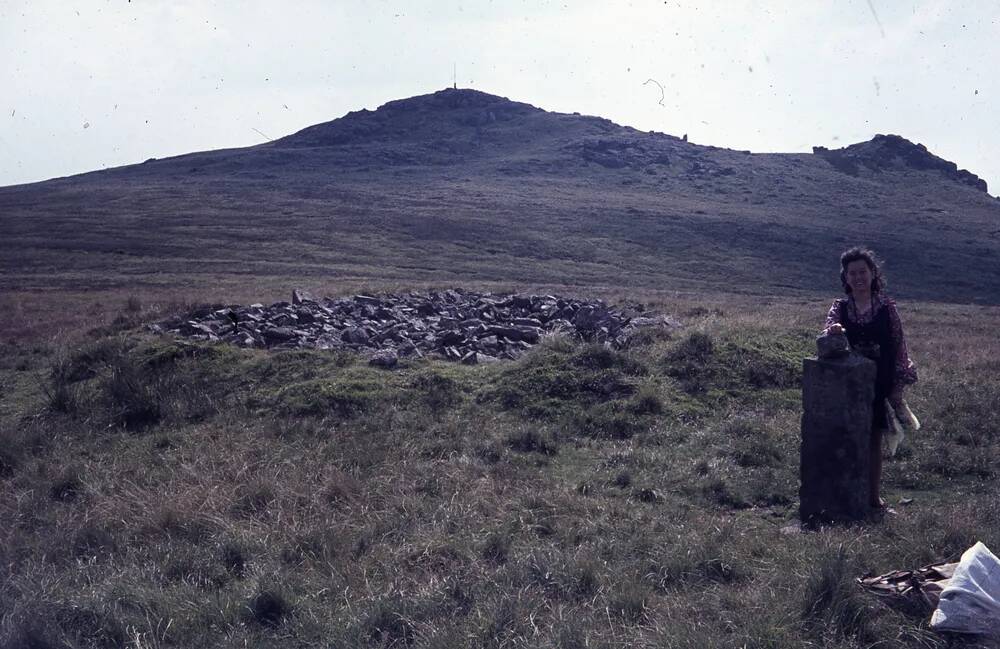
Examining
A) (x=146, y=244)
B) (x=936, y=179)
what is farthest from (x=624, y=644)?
(x=936, y=179)

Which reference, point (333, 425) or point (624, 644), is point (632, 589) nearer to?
point (624, 644)

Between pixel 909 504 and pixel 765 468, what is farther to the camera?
pixel 765 468

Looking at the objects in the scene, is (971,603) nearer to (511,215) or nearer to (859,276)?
(859,276)

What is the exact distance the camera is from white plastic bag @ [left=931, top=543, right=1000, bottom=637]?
157 inches

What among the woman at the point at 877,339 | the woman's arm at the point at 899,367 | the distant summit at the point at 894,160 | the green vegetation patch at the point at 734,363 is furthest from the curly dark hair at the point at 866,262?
the distant summit at the point at 894,160

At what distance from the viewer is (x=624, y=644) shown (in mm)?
4027

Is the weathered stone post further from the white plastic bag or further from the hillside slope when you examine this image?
the hillside slope

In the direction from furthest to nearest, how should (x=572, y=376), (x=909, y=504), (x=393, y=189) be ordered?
(x=393, y=189) < (x=572, y=376) < (x=909, y=504)

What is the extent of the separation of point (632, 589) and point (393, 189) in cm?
7417

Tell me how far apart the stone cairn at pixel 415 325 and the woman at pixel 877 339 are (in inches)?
→ 246

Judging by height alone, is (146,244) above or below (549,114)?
below

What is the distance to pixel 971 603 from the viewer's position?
4.04m

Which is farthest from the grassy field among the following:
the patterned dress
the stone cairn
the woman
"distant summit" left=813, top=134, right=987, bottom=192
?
"distant summit" left=813, top=134, right=987, bottom=192

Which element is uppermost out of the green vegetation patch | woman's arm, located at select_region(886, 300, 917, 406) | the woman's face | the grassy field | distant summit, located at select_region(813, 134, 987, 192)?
distant summit, located at select_region(813, 134, 987, 192)
